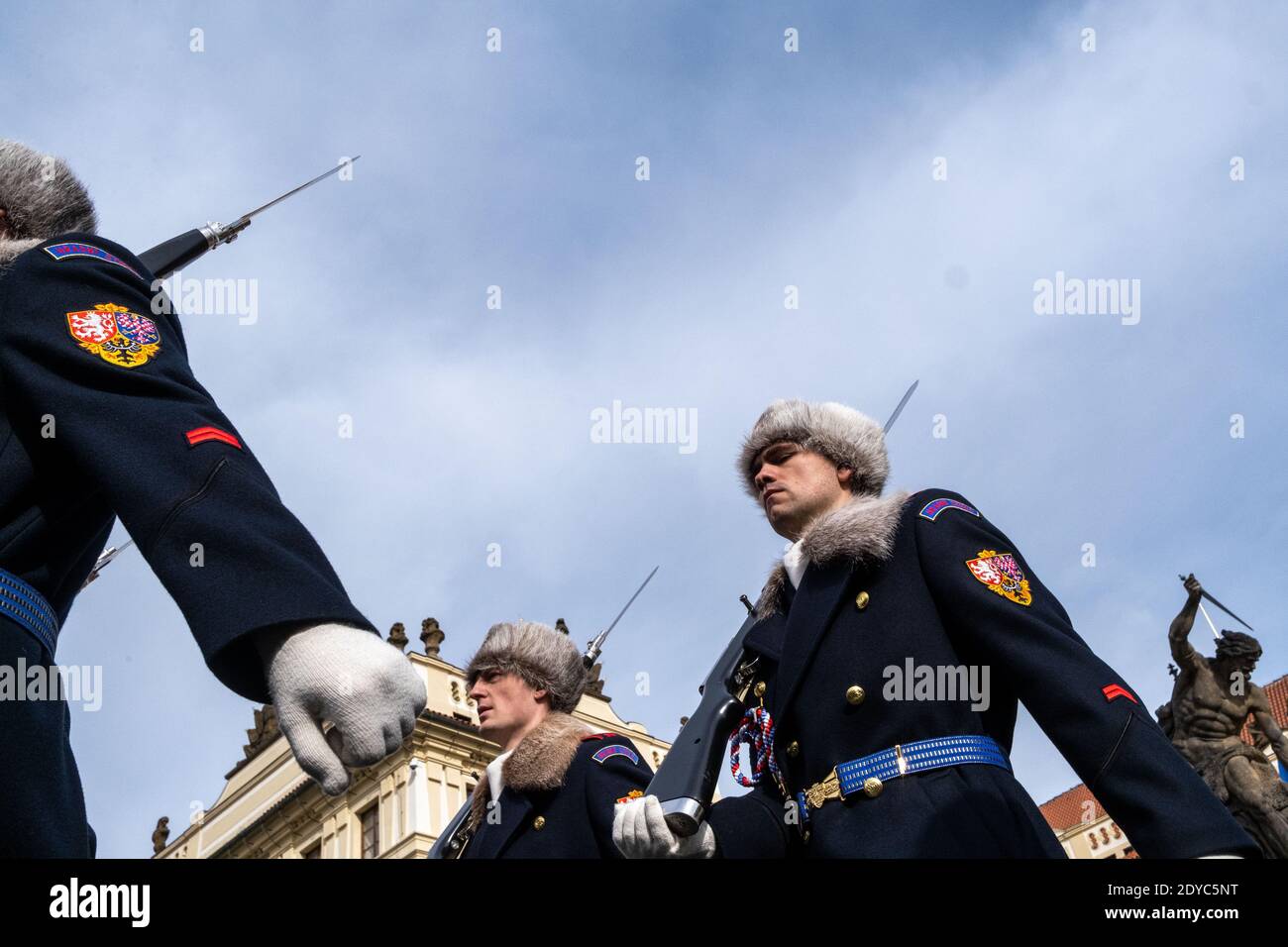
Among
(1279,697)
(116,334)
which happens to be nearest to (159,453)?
(116,334)

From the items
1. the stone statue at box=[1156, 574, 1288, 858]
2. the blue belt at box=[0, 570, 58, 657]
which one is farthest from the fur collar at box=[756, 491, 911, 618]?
the stone statue at box=[1156, 574, 1288, 858]

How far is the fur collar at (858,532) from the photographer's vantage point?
3.51 m

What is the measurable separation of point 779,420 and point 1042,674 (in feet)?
4.56

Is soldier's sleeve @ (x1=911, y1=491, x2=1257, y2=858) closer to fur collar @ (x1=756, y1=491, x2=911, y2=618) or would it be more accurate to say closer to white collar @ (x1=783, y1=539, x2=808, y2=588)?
fur collar @ (x1=756, y1=491, x2=911, y2=618)

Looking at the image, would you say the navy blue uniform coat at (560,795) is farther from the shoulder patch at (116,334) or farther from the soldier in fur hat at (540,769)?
the shoulder patch at (116,334)

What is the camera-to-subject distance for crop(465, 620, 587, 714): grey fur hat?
6.03m

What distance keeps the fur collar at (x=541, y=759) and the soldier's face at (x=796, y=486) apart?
1.67 m

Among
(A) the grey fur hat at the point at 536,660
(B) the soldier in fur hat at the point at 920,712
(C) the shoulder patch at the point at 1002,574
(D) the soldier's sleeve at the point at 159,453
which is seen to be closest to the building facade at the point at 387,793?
(A) the grey fur hat at the point at 536,660

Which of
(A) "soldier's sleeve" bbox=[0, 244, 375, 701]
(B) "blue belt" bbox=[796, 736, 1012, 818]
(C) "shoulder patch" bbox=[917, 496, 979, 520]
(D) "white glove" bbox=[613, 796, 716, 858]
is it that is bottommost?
(D) "white glove" bbox=[613, 796, 716, 858]

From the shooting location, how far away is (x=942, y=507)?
143 inches
